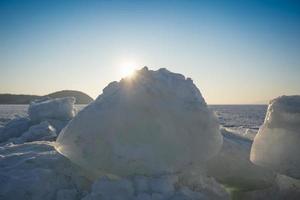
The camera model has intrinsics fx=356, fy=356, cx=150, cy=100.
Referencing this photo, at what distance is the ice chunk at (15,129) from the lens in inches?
396

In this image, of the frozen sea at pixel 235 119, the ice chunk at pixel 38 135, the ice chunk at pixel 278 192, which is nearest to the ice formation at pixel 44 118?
the ice chunk at pixel 38 135

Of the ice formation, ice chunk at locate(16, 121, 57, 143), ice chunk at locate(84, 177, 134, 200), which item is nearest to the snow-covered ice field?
ice chunk at locate(84, 177, 134, 200)

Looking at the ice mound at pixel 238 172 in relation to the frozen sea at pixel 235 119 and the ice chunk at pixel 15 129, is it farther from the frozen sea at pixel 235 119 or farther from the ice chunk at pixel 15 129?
the ice chunk at pixel 15 129

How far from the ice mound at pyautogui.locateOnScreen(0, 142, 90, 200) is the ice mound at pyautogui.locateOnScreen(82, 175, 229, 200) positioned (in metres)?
0.32

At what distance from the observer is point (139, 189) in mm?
4113

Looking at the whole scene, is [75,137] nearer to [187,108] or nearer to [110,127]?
[110,127]

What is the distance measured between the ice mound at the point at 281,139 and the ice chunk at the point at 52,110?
25.2 feet

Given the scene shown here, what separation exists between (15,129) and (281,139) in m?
7.96

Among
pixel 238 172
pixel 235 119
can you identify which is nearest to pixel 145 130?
pixel 238 172

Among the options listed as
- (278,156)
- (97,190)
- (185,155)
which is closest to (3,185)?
(97,190)

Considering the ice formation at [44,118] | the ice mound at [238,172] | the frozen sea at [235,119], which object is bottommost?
the frozen sea at [235,119]

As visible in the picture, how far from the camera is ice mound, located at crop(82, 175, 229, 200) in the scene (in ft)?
13.1

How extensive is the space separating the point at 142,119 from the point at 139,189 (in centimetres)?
102

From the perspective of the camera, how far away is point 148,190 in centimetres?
412
